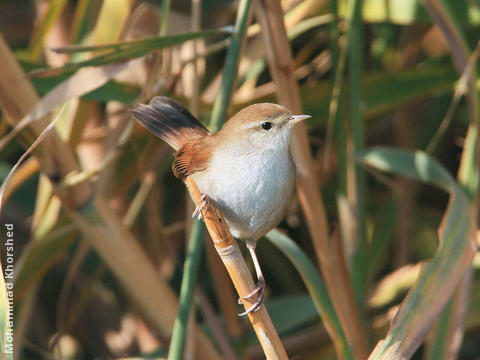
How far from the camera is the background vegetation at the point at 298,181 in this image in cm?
170

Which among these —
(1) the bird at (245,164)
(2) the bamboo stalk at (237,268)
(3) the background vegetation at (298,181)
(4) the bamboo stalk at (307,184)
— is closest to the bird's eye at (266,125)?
(1) the bird at (245,164)

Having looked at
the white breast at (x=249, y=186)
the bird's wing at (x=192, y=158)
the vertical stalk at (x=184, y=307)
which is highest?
the bird's wing at (x=192, y=158)

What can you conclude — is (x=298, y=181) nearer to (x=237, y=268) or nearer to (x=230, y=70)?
(x=230, y=70)

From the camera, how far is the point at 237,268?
136 cm

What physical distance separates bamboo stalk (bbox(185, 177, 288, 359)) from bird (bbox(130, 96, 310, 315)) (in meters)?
0.18

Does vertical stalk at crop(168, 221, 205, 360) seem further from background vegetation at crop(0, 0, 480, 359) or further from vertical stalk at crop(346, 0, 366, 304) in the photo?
vertical stalk at crop(346, 0, 366, 304)

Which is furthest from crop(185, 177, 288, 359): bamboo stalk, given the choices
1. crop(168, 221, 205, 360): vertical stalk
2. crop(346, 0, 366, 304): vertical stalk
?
crop(346, 0, 366, 304): vertical stalk

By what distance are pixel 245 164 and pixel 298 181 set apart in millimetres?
356

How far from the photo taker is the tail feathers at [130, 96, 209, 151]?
1.79 metres

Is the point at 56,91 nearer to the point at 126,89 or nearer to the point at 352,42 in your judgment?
the point at 126,89

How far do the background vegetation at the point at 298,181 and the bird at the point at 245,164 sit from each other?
0.08 meters

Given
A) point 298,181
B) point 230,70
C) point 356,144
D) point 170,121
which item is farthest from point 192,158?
point 356,144

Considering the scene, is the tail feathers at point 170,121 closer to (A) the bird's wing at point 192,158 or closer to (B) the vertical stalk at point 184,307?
(A) the bird's wing at point 192,158

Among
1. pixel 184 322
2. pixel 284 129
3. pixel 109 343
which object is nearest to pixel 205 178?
pixel 284 129
